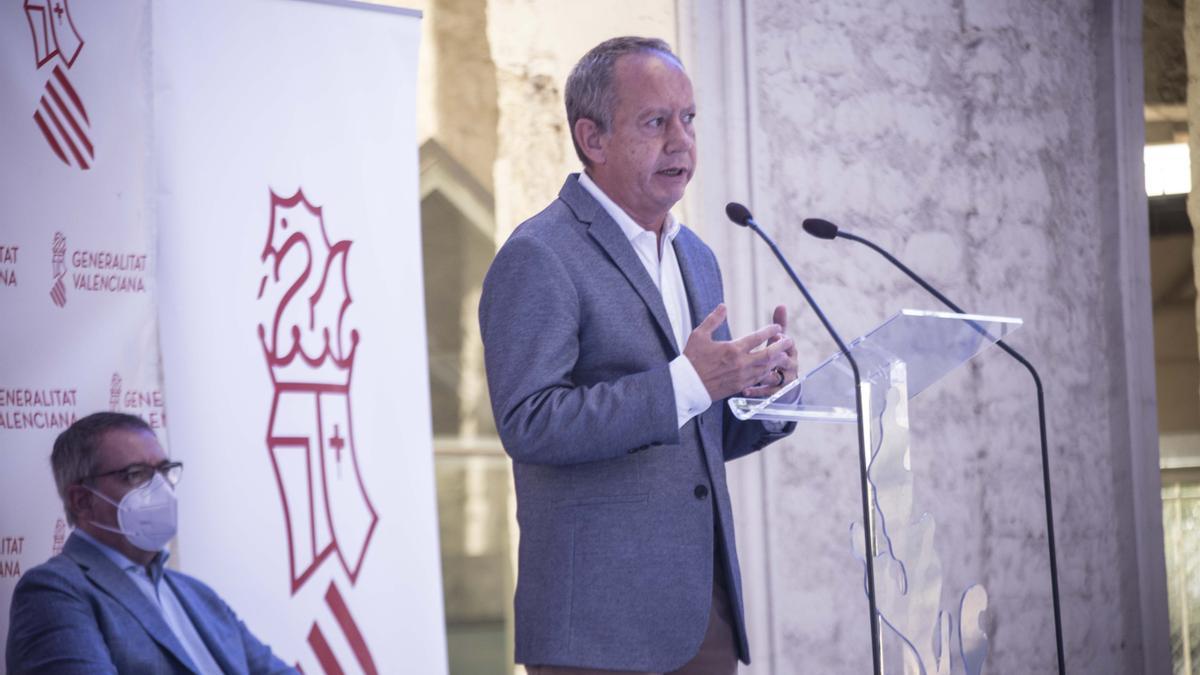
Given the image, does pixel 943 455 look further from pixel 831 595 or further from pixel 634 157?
pixel 634 157

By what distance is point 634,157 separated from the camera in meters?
2.50

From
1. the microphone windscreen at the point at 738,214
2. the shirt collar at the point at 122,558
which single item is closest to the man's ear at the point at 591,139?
the microphone windscreen at the point at 738,214

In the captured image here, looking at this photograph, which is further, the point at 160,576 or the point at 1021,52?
the point at 1021,52

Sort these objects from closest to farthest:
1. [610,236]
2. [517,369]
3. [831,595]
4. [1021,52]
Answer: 1. [517,369]
2. [610,236]
3. [831,595]
4. [1021,52]

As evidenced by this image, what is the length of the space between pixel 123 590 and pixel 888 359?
5.35 ft

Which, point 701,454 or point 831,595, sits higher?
point 701,454

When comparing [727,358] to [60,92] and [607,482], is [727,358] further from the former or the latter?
[60,92]

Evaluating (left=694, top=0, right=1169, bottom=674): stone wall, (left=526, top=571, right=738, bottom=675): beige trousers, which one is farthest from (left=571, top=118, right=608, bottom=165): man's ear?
(left=694, top=0, right=1169, bottom=674): stone wall

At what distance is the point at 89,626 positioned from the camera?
9.45 feet

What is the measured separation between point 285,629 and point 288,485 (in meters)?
0.33

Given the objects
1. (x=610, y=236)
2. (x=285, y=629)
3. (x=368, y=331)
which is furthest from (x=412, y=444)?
(x=610, y=236)

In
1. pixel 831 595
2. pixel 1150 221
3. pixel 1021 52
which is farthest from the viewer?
pixel 1150 221

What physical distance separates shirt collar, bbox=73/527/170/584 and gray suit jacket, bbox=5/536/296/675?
0.04 feet

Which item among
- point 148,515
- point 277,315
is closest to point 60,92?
point 277,315
